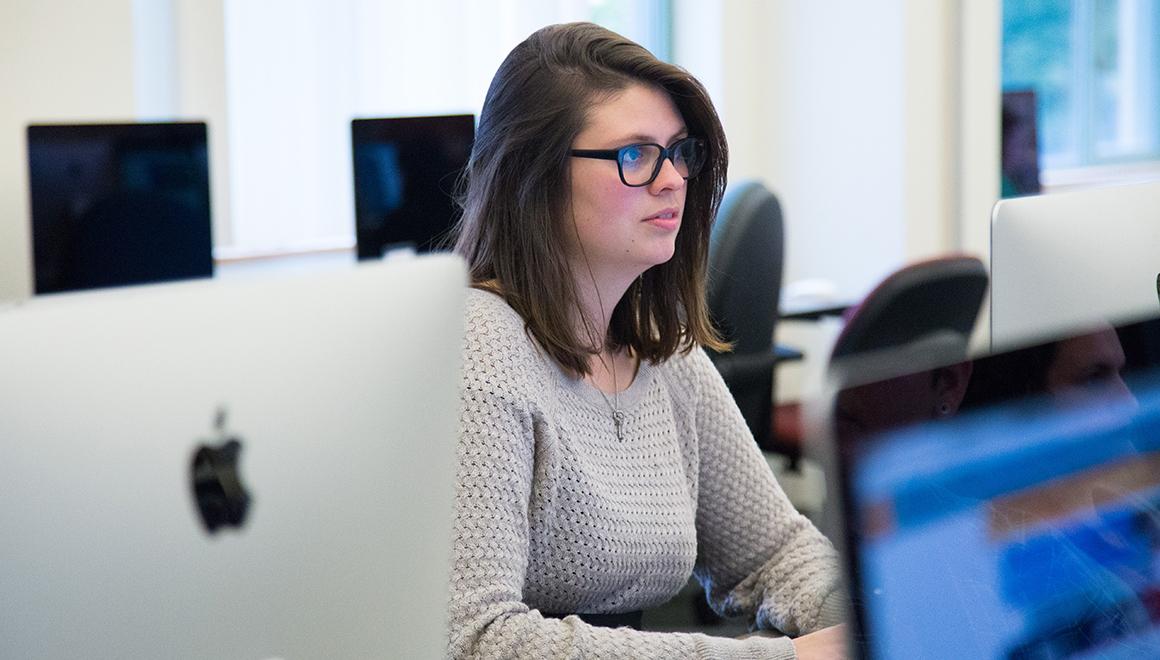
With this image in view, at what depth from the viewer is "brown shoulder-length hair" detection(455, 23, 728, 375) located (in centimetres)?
149

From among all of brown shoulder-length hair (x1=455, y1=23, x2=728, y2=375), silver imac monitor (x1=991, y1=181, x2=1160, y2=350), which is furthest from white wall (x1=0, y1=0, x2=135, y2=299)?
silver imac monitor (x1=991, y1=181, x2=1160, y2=350)

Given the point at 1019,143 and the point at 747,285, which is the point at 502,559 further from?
the point at 1019,143

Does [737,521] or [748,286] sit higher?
[748,286]

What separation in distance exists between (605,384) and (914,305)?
1230 millimetres

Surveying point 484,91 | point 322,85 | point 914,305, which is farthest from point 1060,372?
point 484,91

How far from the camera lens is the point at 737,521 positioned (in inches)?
64.0

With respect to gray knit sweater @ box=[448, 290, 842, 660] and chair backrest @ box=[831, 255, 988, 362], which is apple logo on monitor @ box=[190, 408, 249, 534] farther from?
chair backrest @ box=[831, 255, 988, 362]

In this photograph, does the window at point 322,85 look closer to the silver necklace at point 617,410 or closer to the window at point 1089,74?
the silver necklace at point 617,410

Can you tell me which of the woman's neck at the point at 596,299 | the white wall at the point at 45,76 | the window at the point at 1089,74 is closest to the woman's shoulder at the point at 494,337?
the woman's neck at the point at 596,299

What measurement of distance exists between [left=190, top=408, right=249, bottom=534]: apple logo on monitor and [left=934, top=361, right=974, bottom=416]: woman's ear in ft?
1.21

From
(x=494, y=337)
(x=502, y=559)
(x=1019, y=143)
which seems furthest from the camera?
(x=1019, y=143)

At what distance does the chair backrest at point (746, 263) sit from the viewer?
2.75 m

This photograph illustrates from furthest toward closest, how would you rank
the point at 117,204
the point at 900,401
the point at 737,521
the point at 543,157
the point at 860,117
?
the point at 860,117 < the point at 117,204 < the point at 737,521 < the point at 543,157 < the point at 900,401

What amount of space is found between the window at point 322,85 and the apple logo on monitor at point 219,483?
2.69 m
